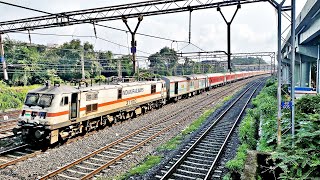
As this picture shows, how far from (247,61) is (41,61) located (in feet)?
519

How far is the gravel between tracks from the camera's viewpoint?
34.6 feet

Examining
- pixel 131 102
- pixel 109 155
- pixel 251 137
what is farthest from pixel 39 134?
pixel 251 137

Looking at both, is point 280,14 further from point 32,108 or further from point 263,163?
point 32,108

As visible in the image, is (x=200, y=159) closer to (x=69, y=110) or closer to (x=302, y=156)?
(x=302, y=156)

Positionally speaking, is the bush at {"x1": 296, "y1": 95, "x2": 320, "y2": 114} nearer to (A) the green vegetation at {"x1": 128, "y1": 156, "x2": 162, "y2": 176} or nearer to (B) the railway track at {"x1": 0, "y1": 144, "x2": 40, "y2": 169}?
(A) the green vegetation at {"x1": 128, "y1": 156, "x2": 162, "y2": 176}

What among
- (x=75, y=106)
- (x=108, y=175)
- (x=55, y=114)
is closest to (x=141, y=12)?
(x=75, y=106)

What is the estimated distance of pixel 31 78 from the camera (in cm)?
4491

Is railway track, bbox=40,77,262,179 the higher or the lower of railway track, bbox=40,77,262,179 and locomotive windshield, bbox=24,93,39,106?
the lower

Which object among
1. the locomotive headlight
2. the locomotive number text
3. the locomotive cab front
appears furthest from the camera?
the locomotive number text

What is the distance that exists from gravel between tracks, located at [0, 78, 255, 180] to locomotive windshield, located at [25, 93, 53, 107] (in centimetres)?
222

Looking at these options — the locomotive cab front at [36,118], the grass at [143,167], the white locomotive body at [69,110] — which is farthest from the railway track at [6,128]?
the grass at [143,167]

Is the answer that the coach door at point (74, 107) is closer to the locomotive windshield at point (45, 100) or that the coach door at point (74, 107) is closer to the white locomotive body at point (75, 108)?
the white locomotive body at point (75, 108)

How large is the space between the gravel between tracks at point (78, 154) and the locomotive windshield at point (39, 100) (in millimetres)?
2217

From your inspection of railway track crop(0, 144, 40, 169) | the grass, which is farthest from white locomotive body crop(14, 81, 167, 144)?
the grass
